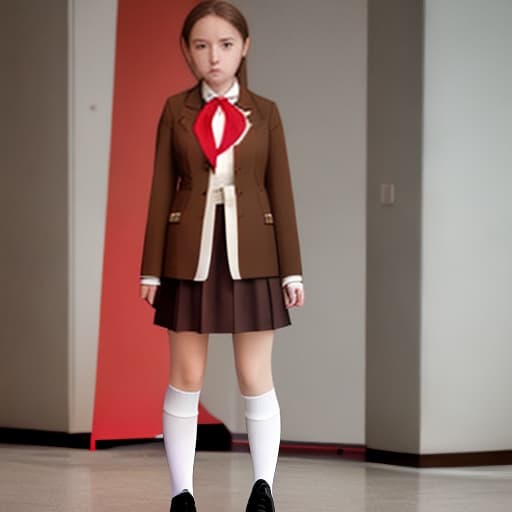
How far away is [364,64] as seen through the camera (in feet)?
17.9

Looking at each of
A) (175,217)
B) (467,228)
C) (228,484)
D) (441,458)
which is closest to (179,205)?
(175,217)

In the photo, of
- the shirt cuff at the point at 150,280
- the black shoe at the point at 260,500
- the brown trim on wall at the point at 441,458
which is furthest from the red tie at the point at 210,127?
the brown trim on wall at the point at 441,458

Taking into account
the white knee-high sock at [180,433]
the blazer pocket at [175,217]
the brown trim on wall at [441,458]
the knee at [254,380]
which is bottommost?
the brown trim on wall at [441,458]

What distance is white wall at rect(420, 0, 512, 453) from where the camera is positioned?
4.73 meters

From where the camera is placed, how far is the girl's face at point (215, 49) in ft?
Result: 9.48

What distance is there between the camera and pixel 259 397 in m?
3.00

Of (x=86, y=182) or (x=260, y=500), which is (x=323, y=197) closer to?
(x=86, y=182)

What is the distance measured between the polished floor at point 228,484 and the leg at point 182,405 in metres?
0.53

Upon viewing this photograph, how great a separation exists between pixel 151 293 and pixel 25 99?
2.86m

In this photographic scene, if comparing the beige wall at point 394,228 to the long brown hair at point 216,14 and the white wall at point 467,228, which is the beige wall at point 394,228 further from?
the long brown hair at point 216,14

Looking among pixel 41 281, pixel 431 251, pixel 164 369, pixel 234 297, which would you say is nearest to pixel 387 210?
pixel 431 251

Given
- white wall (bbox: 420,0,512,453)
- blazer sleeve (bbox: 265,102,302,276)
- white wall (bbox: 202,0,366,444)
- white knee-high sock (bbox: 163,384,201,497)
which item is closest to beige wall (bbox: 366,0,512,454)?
white wall (bbox: 420,0,512,453)

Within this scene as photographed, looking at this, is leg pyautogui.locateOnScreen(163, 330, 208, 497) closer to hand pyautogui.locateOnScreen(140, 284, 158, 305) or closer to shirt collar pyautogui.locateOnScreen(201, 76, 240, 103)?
hand pyautogui.locateOnScreen(140, 284, 158, 305)

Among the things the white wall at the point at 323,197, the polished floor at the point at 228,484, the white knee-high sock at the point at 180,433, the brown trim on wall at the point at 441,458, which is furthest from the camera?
the white wall at the point at 323,197
